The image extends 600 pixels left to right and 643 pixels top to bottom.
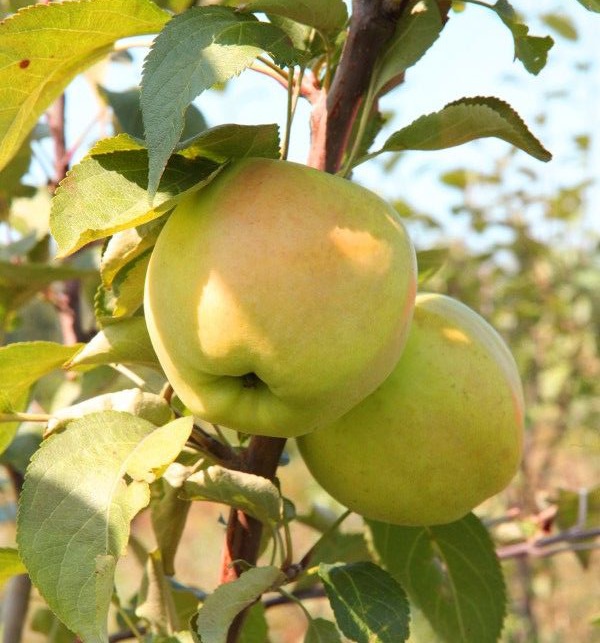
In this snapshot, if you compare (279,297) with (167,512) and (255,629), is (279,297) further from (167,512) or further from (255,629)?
(255,629)

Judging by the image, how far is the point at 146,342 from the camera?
786 mm

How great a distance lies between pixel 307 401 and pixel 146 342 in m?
0.20

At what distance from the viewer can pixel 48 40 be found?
73 centimetres

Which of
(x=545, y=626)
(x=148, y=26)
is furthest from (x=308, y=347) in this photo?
(x=545, y=626)

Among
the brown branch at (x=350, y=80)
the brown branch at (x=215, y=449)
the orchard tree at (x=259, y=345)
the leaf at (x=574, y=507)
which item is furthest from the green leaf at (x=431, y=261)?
the leaf at (x=574, y=507)

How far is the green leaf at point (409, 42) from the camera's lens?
737 millimetres

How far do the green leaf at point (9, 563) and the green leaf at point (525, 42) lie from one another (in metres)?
0.64

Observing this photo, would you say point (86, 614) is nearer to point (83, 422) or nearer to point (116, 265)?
point (83, 422)

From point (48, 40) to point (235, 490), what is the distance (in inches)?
15.7

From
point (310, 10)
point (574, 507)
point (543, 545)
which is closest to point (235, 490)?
point (310, 10)

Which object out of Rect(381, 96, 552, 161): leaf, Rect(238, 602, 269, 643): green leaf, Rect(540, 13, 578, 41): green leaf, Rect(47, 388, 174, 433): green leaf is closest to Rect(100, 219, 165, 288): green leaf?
Rect(47, 388, 174, 433): green leaf

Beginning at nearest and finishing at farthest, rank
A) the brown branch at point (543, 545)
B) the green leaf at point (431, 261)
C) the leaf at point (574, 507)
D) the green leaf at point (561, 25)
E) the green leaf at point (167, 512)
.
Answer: the green leaf at point (167, 512) < the green leaf at point (431, 261) < the brown branch at point (543, 545) < the leaf at point (574, 507) < the green leaf at point (561, 25)

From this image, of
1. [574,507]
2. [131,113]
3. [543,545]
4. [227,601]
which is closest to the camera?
[227,601]

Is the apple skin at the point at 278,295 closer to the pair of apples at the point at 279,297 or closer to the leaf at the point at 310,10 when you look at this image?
the pair of apples at the point at 279,297
